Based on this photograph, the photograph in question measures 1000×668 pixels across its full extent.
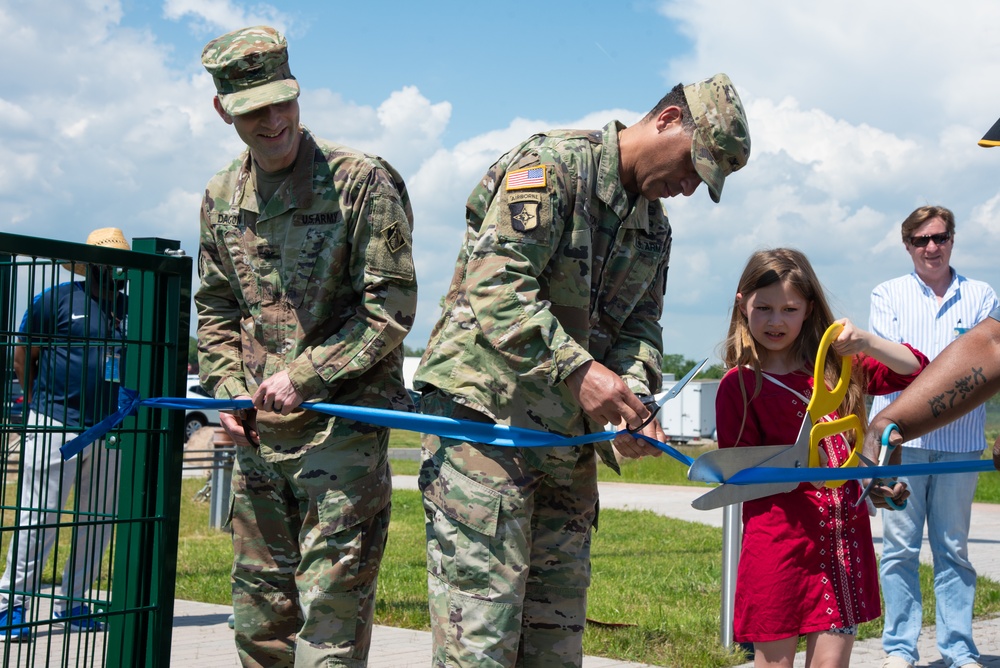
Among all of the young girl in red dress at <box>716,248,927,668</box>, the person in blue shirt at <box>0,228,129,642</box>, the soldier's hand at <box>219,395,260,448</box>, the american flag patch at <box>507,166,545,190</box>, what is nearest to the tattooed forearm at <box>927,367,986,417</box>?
the young girl in red dress at <box>716,248,927,668</box>

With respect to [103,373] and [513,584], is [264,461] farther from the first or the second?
[513,584]

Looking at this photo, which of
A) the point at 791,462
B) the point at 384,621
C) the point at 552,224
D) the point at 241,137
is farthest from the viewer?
the point at 384,621

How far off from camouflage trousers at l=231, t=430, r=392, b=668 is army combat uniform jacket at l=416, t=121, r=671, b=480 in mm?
471

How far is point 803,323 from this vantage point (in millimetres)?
4230

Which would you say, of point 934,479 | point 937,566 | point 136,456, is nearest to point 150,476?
point 136,456

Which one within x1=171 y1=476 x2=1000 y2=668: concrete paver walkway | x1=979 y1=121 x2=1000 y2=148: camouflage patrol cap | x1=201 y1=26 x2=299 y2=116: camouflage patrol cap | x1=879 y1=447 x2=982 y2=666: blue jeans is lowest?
x1=171 y1=476 x2=1000 y2=668: concrete paver walkway

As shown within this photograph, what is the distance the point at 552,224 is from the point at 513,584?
3.36ft

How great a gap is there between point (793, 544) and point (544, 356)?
1382 mm

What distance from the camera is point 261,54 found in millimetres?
3701

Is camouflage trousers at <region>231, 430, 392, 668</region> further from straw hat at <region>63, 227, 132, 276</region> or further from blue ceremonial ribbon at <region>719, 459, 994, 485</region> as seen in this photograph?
straw hat at <region>63, 227, 132, 276</region>

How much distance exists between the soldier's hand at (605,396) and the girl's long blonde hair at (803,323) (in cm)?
122

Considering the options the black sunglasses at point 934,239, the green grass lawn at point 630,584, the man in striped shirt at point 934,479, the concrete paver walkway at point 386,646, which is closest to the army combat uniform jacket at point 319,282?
the green grass lawn at point 630,584

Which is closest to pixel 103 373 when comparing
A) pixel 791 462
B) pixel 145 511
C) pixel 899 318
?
pixel 145 511

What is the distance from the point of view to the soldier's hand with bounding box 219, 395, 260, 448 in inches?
151
